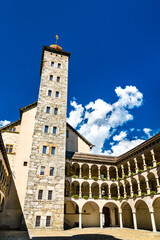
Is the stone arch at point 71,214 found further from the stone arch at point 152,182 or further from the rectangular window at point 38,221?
the stone arch at point 152,182

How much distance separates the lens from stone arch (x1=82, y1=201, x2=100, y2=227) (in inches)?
1304

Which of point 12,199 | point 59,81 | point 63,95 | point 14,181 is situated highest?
point 59,81

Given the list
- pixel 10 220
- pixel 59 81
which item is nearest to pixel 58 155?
pixel 10 220

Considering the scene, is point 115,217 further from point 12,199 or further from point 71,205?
point 12,199

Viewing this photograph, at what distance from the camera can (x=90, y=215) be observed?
3378 centimetres

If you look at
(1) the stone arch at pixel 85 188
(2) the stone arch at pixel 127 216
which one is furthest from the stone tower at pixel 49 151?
(2) the stone arch at pixel 127 216

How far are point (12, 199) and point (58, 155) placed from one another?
9.34 meters

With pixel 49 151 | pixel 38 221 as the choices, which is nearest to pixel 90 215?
pixel 38 221

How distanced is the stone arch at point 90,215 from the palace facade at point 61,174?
1.8 inches

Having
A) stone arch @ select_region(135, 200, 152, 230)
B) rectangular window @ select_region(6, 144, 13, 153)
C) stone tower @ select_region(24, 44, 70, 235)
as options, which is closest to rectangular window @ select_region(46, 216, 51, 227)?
stone tower @ select_region(24, 44, 70, 235)

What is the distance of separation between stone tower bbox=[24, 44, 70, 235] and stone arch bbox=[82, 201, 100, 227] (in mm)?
8623

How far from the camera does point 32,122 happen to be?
3512cm

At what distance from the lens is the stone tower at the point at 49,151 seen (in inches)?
1013

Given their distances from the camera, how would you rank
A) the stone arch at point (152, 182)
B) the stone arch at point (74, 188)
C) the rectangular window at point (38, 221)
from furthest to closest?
Answer: the stone arch at point (74, 188)
the stone arch at point (152, 182)
the rectangular window at point (38, 221)
